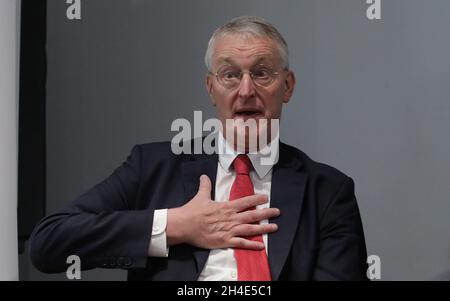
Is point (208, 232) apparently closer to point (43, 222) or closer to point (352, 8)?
point (43, 222)

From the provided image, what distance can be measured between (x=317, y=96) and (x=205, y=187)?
501 millimetres

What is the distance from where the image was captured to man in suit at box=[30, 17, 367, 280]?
1.48 metres

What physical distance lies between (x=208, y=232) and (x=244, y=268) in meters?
0.12

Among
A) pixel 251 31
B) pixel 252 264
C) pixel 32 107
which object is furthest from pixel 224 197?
pixel 32 107

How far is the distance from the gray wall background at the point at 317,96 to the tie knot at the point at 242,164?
25cm

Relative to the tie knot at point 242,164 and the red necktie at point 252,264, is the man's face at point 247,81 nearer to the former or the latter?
the tie knot at point 242,164

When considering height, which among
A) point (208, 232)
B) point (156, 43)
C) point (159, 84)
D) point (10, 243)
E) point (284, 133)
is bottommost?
point (10, 243)

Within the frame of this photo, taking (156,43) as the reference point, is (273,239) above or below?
below

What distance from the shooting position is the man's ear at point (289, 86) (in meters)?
1.67

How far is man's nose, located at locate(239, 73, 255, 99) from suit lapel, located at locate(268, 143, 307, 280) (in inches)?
7.1

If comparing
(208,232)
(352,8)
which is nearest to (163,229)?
(208,232)

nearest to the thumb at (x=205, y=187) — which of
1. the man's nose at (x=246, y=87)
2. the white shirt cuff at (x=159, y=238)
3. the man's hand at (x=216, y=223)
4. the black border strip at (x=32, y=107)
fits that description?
the man's hand at (x=216, y=223)

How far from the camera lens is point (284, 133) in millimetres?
1801

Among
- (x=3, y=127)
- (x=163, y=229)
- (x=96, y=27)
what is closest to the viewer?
(x=163, y=229)
